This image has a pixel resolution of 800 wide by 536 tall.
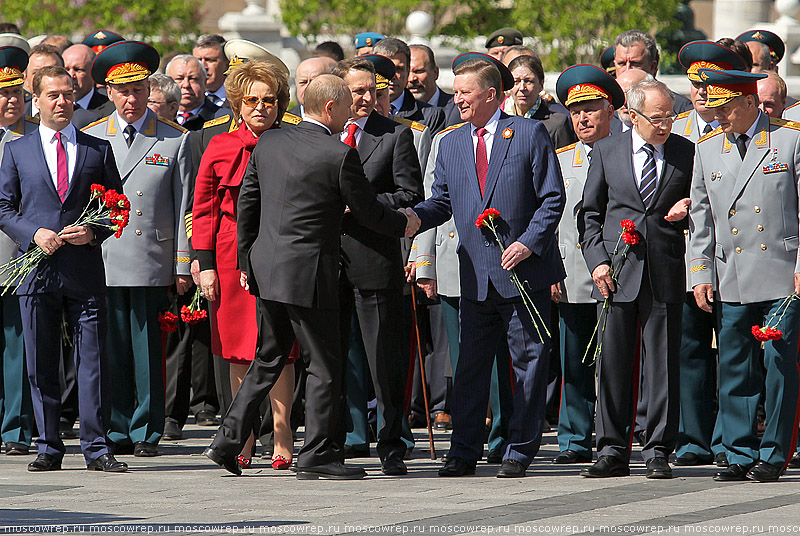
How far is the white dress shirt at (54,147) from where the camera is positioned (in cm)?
914

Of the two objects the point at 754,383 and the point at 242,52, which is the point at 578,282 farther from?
the point at 242,52

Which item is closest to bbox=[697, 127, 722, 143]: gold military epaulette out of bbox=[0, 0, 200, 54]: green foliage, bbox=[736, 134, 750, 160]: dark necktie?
bbox=[736, 134, 750, 160]: dark necktie

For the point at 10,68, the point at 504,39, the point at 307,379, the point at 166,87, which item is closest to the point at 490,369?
the point at 307,379

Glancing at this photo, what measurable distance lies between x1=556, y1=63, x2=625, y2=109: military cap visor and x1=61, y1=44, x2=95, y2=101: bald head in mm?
4150

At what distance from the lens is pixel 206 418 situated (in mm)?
11594

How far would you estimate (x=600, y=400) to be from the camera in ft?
29.3

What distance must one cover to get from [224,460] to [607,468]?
2092 millimetres

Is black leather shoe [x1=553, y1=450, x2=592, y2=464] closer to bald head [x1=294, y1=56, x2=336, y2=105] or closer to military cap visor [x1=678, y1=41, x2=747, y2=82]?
military cap visor [x1=678, y1=41, x2=747, y2=82]

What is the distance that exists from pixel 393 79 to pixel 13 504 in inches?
182

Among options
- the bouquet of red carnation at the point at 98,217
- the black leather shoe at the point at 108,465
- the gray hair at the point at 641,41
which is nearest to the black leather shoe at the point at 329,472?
the black leather shoe at the point at 108,465

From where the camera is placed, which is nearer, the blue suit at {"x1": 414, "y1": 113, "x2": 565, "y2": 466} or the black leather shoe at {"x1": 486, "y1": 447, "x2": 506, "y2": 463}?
the blue suit at {"x1": 414, "y1": 113, "x2": 565, "y2": 466}

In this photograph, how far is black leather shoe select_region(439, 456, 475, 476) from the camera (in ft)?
28.8

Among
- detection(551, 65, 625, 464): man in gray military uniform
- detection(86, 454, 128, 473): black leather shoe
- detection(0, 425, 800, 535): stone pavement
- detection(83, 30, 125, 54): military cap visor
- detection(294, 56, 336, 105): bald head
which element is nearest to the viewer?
detection(0, 425, 800, 535): stone pavement

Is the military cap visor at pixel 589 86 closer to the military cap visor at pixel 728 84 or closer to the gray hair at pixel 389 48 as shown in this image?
the military cap visor at pixel 728 84
